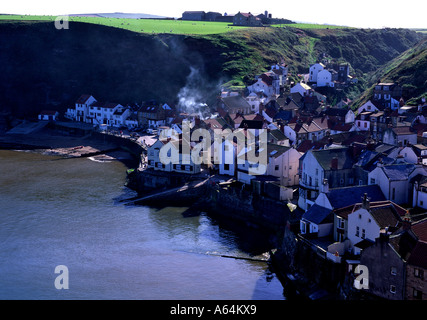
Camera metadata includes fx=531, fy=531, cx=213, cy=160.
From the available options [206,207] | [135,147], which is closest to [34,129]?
[135,147]

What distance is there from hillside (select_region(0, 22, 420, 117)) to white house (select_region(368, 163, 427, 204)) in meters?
58.3

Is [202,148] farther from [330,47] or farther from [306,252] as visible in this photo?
[330,47]

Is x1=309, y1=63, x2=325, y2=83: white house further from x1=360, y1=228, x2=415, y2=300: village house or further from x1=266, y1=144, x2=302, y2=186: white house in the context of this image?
x1=360, y1=228, x2=415, y2=300: village house

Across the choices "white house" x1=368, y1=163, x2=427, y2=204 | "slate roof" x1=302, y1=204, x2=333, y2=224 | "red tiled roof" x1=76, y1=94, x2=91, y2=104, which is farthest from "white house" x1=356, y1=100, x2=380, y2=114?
"red tiled roof" x1=76, y1=94, x2=91, y2=104

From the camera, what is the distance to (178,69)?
109 m

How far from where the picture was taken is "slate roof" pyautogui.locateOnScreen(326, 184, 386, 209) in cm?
3598

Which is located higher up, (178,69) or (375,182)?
(178,69)

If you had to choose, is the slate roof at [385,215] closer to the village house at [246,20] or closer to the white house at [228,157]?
the white house at [228,157]

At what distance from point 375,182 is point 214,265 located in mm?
13061

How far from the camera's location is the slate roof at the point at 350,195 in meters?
36.0

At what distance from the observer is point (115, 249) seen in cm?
4050

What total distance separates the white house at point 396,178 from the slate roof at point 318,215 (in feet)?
16.0

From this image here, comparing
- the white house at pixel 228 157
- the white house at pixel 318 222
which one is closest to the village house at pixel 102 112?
the white house at pixel 228 157

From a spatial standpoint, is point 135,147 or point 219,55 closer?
point 135,147
